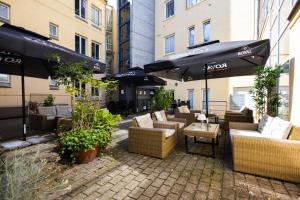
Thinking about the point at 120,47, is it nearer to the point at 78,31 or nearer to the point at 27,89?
the point at 78,31

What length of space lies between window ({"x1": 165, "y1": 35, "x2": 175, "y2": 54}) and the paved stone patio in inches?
437

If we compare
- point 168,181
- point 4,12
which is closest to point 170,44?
point 4,12

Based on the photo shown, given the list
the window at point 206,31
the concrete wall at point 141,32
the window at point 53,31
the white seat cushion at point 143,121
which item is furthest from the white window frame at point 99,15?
the white seat cushion at point 143,121

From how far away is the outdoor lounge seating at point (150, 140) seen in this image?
3631 millimetres

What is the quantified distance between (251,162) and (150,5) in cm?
1565

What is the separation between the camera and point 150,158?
3705 millimetres

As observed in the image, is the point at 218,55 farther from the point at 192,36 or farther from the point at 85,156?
the point at 192,36

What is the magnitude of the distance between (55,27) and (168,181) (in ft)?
36.2

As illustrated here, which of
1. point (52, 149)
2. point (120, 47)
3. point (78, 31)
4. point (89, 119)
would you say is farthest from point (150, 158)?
point (120, 47)

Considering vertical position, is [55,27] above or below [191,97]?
above

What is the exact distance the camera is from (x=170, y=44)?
44.5ft

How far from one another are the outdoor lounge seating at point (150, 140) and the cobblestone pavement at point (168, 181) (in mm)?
241

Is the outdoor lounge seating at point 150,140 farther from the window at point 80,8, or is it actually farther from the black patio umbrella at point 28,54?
the window at point 80,8

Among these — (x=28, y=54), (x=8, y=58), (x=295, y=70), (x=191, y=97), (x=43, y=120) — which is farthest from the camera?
(x=191, y=97)
